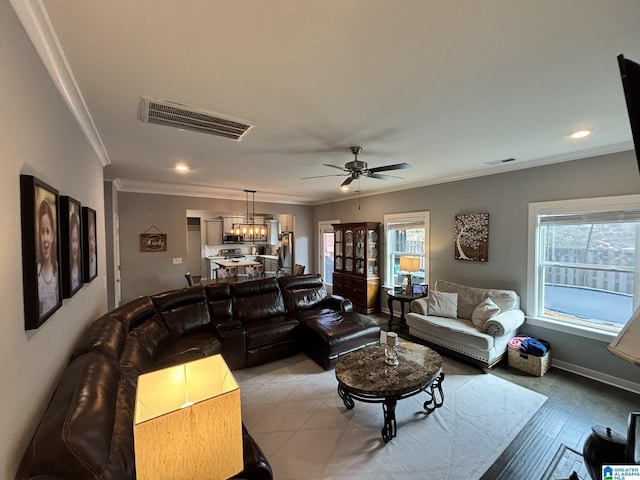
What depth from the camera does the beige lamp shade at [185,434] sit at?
2.47 feet

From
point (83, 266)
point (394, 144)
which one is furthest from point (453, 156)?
point (83, 266)

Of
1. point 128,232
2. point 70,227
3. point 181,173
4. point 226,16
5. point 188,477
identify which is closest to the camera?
point 188,477

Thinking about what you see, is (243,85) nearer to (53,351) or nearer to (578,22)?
(578,22)

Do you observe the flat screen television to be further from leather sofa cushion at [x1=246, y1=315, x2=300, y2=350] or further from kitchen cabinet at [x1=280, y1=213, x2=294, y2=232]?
kitchen cabinet at [x1=280, y1=213, x2=294, y2=232]

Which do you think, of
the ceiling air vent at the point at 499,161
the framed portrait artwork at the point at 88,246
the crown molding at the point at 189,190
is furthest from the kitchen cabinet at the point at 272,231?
the framed portrait artwork at the point at 88,246

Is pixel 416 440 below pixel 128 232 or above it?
below

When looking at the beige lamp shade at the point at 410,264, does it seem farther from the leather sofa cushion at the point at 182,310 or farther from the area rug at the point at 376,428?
the leather sofa cushion at the point at 182,310

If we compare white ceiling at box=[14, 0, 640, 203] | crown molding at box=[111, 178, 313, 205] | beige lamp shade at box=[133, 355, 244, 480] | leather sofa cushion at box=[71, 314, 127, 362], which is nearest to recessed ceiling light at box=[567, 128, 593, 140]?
white ceiling at box=[14, 0, 640, 203]

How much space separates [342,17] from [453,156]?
2653mm

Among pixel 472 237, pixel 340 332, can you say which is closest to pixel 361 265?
pixel 472 237

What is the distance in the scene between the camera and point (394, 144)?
9.55 feet

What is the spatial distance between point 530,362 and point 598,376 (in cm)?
69

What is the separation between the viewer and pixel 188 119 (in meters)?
2.24

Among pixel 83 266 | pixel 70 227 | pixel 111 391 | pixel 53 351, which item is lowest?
pixel 111 391
